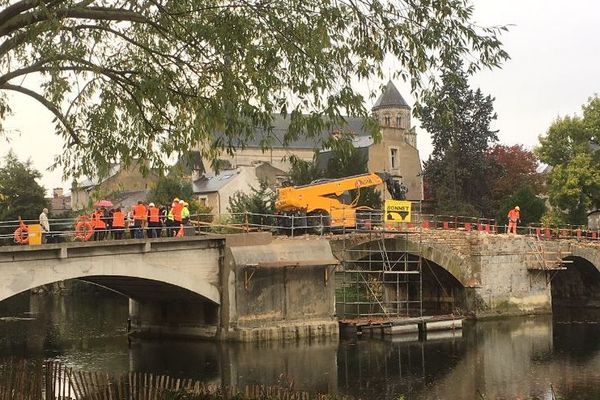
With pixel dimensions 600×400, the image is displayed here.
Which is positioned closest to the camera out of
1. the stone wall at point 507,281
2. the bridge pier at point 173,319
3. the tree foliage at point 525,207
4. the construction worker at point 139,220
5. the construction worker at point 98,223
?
the construction worker at point 98,223

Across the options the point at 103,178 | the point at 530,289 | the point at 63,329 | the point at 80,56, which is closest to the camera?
the point at 80,56

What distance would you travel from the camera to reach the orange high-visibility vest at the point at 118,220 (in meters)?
27.3

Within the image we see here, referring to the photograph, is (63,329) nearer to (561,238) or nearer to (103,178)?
(103,178)

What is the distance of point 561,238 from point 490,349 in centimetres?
1711

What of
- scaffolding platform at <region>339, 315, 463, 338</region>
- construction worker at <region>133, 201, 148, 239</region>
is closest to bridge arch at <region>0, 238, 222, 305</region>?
construction worker at <region>133, 201, 148, 239</region>

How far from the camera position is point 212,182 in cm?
6412

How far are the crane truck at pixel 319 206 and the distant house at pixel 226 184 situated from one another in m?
24.9

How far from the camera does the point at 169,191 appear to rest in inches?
2136

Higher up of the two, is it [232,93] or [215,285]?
[232,93]

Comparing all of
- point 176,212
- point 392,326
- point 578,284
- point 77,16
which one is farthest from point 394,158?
point 77,16

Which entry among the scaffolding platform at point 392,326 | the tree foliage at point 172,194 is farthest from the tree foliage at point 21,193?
the scaffolding platform at point 392,326

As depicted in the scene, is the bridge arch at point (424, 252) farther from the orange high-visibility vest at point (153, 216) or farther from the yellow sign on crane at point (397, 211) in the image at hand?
the orange high-visibility vest at point (153, 216)

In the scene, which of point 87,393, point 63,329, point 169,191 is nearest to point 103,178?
point 87,393

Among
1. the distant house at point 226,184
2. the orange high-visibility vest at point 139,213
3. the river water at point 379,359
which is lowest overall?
the river water at point 379,359
